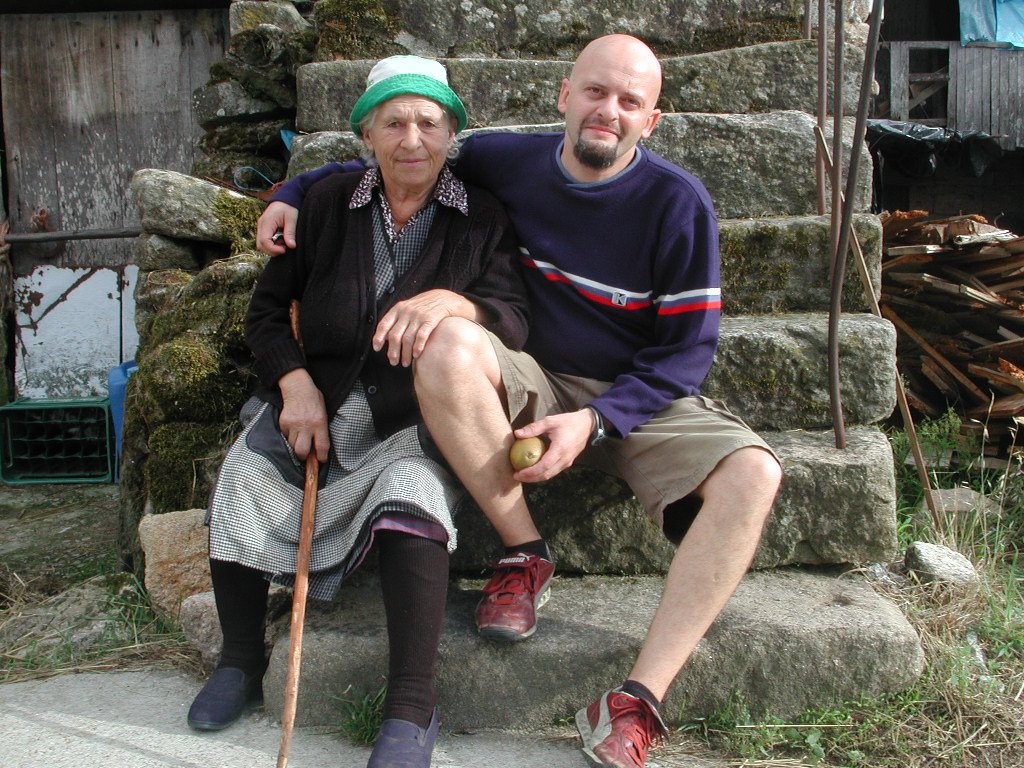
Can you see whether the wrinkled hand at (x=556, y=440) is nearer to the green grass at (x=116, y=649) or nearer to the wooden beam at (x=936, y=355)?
the green grass at (x=116, y=649)

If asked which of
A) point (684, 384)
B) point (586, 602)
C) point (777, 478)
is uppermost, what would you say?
point (684, 384)

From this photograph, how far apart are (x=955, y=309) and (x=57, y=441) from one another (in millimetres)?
4687

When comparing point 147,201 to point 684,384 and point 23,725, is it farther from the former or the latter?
point 684,384

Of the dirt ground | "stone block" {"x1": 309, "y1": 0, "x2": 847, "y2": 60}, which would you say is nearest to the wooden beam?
"stone block" {"x1": 309, "y1": 0, "x2": 847, "y2": 60}

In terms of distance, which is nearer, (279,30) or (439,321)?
(439,321)

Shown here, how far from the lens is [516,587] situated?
2109 millimetres

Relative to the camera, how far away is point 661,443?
6.84 feet

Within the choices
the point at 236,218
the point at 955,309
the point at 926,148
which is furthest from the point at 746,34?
the point at 926,148

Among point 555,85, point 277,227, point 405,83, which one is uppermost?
point 555,85

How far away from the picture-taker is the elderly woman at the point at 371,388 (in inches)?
77.7

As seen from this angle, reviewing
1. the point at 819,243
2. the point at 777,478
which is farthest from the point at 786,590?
the point at 819,243

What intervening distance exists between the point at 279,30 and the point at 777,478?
314cm

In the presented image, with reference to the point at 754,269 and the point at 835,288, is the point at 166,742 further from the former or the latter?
the point at 754,269

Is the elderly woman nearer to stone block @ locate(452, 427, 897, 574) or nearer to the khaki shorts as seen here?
the khaki shorts
